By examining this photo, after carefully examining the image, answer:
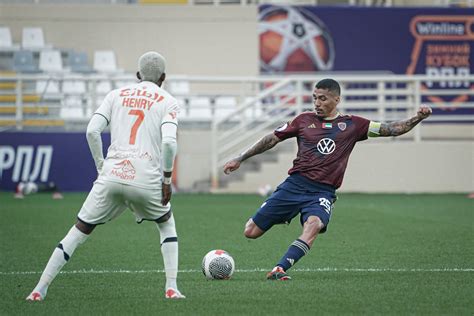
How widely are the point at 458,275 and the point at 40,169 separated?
15.6 m

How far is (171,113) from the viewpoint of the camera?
8.77 m

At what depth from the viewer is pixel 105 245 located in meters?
13.9

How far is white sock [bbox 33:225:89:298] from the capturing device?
8.73 m

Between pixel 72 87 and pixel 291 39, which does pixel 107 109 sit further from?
pixel 291 39

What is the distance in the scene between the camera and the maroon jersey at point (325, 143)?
1070 centimetres

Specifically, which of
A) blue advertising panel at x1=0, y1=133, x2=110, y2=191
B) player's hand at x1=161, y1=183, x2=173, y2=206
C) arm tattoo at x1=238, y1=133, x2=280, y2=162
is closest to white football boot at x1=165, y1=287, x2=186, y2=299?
player's hand at x1=161, y1=183, x2=173, y2=206

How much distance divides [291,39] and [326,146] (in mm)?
20070

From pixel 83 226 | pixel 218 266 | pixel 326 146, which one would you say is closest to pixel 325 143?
pixel 326 146

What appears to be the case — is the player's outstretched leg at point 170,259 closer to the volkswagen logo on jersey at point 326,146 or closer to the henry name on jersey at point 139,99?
the henry name on jersey at point 139,99

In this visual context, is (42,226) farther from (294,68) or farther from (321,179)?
(294,68)

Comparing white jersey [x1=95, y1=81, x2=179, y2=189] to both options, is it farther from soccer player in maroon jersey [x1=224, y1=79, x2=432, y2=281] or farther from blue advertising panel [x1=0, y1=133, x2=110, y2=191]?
blue advertising panel [x1=0, y1=133, x2=110, y2=191]

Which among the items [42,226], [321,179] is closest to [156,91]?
[321,179]

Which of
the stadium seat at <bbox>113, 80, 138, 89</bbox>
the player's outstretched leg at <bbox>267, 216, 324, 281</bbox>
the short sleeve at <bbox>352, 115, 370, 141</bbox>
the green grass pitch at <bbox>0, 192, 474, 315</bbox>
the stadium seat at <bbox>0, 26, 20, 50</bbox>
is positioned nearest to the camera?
the green grass pitch at <bbox>0, 192, 474, 315</bbox>

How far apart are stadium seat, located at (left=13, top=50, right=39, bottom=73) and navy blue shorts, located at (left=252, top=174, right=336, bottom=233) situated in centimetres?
1841
